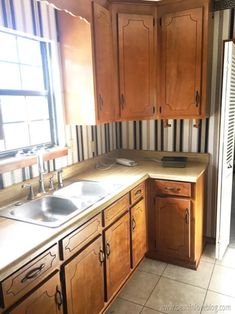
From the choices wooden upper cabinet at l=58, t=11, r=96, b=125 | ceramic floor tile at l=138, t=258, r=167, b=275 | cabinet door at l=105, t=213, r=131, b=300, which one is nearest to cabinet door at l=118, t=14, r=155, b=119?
wooden upper cabinet at l=58, t=11, r=96, b=125

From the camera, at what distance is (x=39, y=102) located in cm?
227

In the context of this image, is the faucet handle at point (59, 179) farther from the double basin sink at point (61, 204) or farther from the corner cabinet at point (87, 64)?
the corner cabinet at point (87, 64)

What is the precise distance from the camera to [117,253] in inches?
81.4

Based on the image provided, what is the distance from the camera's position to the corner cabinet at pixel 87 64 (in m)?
2.10

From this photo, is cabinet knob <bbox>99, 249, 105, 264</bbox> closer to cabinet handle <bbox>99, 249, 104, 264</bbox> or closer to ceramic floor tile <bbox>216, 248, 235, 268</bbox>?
cabinet handle <bbox>99, 249, 104, 264</bbox>

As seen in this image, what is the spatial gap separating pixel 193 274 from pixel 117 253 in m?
0.85

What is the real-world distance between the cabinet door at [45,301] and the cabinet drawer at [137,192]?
38.4 inches

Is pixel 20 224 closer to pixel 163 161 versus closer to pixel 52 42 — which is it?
pixel 52 42

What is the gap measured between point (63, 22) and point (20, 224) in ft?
5.25

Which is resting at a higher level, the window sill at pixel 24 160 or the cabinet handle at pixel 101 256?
the window sill at pixel 24 160

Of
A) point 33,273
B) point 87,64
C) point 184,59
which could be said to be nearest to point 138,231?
point 33,273

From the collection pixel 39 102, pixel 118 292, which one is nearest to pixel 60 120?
pixel 39 102

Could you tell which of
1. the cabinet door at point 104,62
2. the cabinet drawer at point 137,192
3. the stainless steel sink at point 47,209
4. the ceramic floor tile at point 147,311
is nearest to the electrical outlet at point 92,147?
the cabinet door at point 104,62

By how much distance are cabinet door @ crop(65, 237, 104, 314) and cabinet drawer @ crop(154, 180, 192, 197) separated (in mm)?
876
